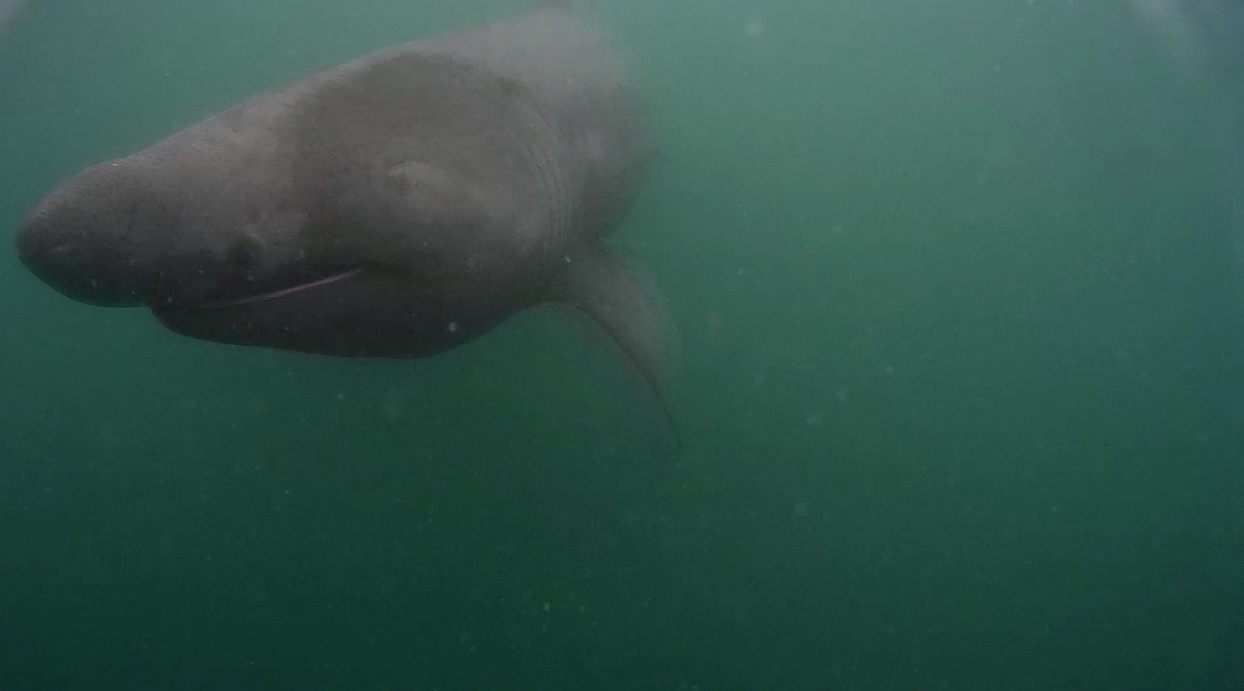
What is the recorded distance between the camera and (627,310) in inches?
256

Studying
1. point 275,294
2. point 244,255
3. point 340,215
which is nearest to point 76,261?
point 244,255

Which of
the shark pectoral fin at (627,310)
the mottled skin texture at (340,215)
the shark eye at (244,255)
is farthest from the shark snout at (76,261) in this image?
the shark pectoral fin at (627,310)

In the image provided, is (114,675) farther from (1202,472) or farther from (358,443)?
(1202,472)

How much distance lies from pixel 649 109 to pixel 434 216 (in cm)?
538

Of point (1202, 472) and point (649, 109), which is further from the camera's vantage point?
point (1202, 472)

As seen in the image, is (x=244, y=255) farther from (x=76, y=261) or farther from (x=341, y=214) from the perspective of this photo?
(x=76, y=261)

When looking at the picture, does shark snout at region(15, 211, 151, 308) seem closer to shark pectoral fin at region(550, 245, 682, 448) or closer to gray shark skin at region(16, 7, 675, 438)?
gray shark skin at region(16, 7, 675, 438)

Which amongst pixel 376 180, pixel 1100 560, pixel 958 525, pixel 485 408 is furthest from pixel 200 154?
pixel 1100 560

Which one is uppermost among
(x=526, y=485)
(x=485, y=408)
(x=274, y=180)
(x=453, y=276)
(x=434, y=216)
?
(x=274, y=180)

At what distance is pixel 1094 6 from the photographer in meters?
17.1

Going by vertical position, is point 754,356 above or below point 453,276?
below

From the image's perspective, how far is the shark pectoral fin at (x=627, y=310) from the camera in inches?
239

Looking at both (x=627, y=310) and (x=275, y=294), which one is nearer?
(x=275, y=294)

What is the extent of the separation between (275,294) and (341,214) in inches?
20.0
